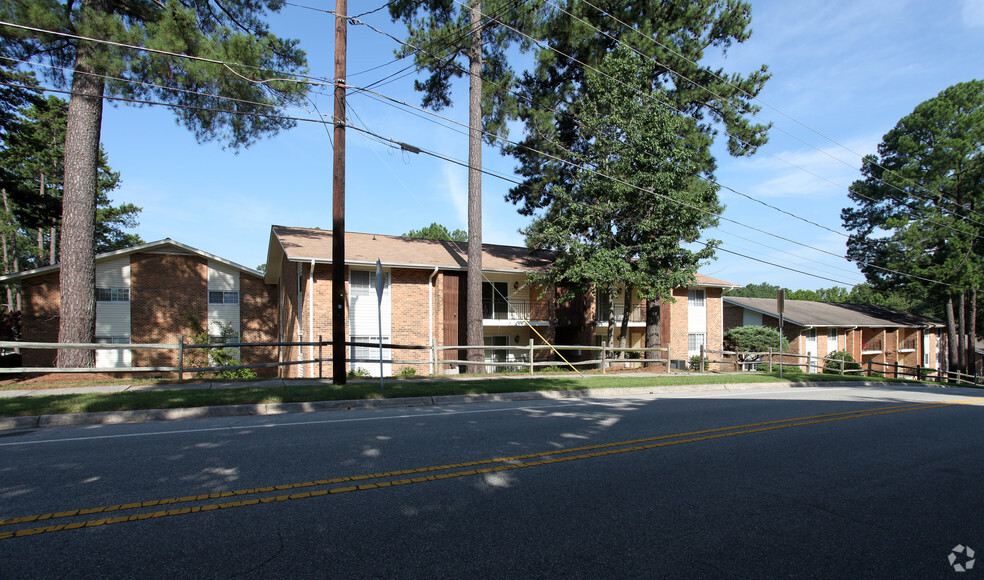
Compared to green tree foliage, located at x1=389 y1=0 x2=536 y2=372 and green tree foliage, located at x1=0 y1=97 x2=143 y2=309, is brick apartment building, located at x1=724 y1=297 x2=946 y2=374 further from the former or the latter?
green tree foliage, located at x1=0 y1=97 x2=143 y2=309

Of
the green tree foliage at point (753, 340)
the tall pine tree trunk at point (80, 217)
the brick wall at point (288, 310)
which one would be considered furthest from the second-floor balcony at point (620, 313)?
the tall pine tree trunk at point (80, 217)

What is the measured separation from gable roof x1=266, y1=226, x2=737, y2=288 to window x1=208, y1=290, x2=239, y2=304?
6.19 ft

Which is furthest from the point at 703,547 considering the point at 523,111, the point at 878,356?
the point at 878,356

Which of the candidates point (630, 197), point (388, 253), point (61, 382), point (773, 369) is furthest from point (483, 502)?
point (773, 369)

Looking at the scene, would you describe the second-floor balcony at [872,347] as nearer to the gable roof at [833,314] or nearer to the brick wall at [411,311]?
the gable roof at [833,314]

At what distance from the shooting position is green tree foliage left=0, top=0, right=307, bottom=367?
509 inches

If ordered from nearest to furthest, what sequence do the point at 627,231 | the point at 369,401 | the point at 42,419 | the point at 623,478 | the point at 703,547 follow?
1. the point at 703,547
2. the point at 623,478
3. the point at 42,419
4. the point at 369,401
5. the point at 627,231

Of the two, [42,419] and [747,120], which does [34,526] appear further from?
[747,120]

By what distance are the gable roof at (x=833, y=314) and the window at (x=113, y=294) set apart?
37375 millimetres

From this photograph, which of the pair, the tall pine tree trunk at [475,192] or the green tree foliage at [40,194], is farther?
the green tree foliage at [40,194]

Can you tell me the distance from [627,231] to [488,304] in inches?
315

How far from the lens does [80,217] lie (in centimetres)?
1403

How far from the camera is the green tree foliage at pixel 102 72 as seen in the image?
42.4 ft

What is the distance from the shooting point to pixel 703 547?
3.65 metres
